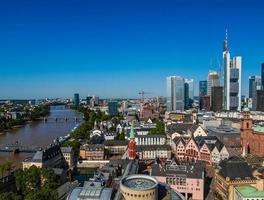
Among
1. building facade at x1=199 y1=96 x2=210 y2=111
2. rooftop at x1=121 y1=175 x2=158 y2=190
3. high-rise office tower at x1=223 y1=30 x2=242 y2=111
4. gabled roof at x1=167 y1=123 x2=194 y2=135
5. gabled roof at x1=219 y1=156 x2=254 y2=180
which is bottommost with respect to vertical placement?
gabled roof at x1=219 y1=156 x2=254 y2=180

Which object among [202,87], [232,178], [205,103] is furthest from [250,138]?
[202,87]

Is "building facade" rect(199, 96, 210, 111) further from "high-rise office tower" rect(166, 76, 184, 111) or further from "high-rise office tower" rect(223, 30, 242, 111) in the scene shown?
"high-rise office tower" rect(223, 30, 242, 111)

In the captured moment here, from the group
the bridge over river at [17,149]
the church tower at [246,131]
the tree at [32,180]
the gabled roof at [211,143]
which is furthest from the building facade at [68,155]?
the church tower at [246,131]

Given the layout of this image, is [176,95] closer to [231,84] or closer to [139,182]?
[231,84]

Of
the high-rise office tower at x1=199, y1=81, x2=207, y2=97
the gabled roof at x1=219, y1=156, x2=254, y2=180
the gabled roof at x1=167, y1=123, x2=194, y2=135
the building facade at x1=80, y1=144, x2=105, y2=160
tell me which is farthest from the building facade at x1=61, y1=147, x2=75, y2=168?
the high-rise office tower at x1=199, y1=81, x2=207, y2=97

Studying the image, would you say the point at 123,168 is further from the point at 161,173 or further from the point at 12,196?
the point at 12,196
